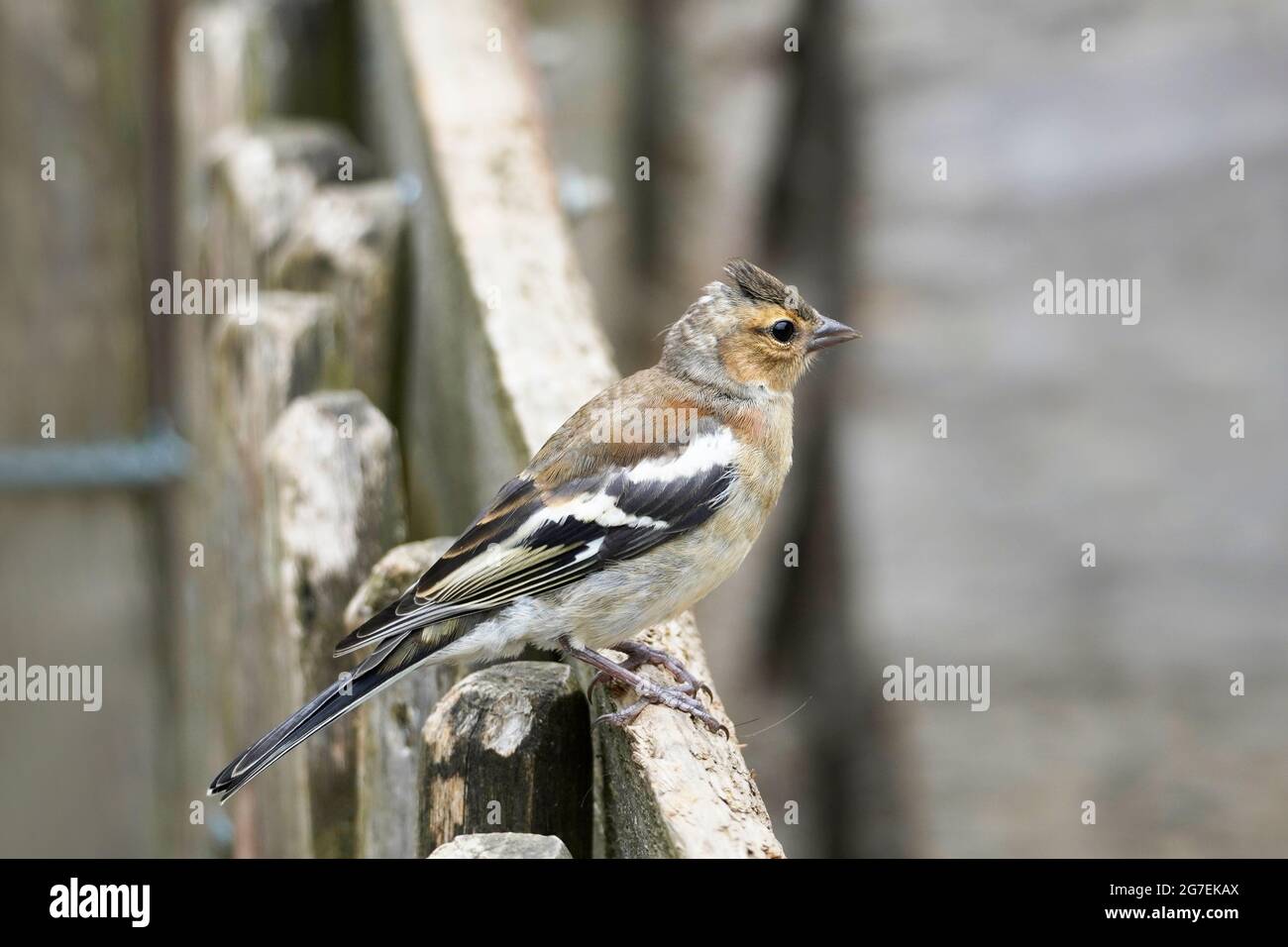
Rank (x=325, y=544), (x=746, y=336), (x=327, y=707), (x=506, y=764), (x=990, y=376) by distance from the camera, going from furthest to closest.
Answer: (x=990, y=376)
(x=746, y=336)
(x=325, y=544)
(x=327, y=707)
(x=506, y=764)

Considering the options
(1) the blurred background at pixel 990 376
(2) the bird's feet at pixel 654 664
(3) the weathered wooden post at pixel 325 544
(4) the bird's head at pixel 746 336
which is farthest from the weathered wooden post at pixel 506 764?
(1) the blurred background at pixel 990 376

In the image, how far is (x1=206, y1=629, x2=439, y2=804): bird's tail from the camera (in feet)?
7.40

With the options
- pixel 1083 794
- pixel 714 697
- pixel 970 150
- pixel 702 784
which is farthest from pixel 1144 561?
pixel 702 784

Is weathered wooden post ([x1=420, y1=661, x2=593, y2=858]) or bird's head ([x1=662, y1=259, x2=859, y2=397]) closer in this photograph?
weathered wooden post ([x1=420, y1=661, x2=593, y2=858])

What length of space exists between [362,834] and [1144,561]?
156 inches

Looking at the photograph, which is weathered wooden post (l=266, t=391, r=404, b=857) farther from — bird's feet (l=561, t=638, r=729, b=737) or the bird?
bird's feet (l=561, t=638, r=729, b=737)

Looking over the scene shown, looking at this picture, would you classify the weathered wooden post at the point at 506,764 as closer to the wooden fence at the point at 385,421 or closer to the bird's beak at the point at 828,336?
the wooden fence at the point at 385,421

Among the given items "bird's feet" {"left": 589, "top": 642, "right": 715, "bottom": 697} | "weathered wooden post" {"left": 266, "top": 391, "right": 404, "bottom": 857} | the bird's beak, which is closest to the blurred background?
the bird's beak

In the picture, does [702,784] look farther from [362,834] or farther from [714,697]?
[362,834]

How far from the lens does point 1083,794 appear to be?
5.35 metres

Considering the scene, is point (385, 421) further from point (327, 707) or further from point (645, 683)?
point (645, 683)

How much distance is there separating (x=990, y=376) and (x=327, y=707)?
3.69 metres

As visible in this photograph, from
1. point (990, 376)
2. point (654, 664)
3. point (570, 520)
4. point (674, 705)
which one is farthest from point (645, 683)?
point (990, 376)

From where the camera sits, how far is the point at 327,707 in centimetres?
229
